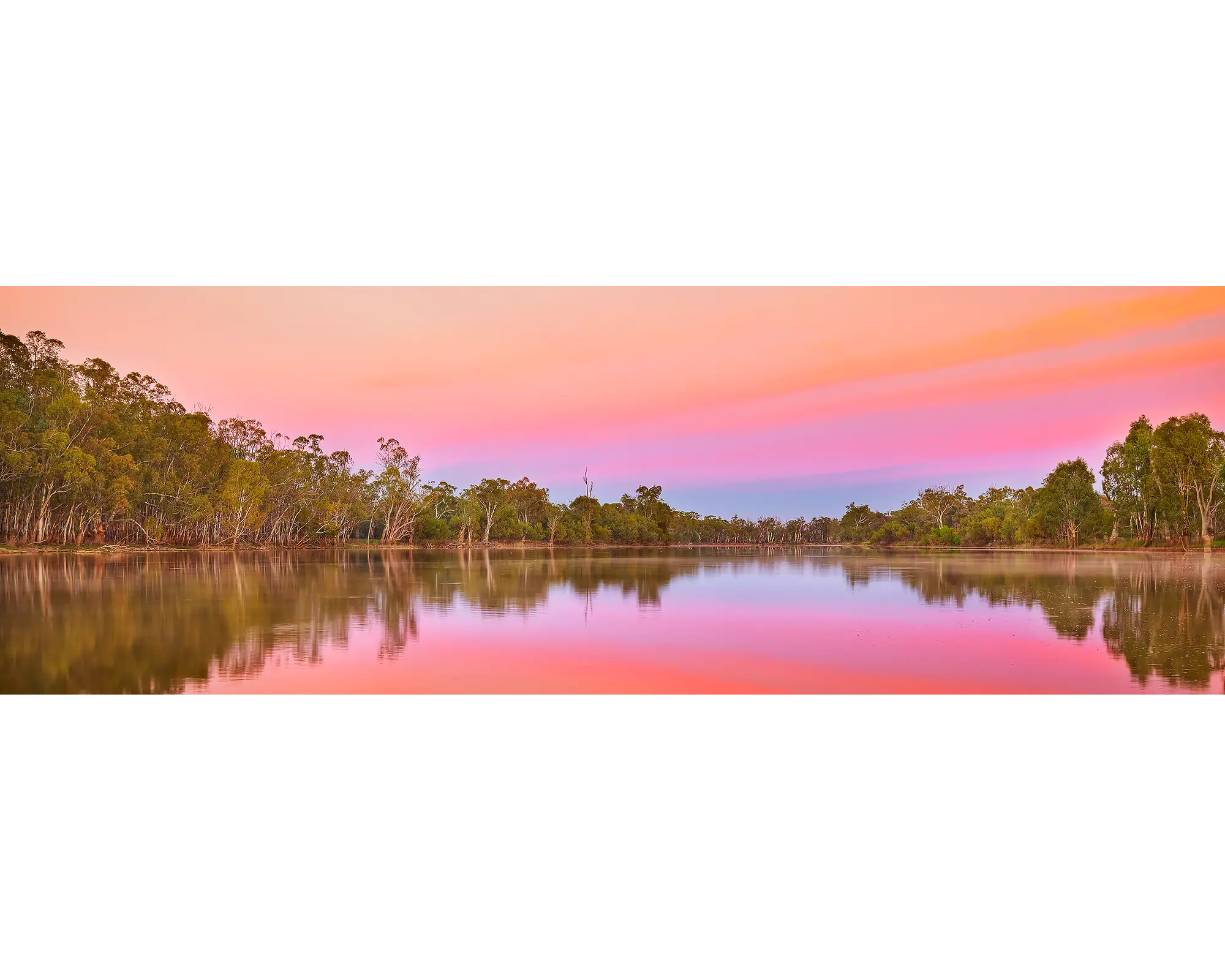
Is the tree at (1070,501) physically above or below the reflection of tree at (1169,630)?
above

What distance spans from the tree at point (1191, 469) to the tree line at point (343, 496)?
0.02 metres

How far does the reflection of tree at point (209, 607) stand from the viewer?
20.6 feet

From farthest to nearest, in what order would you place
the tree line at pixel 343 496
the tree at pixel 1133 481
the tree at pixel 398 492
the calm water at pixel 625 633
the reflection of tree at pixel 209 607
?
the tree at pixel 398 492 → the tree line at pixel 343 496 → the tree at pixel 1133 481 → the reflection of tree at pixel 209 607 → the calm water at pixel 625 633

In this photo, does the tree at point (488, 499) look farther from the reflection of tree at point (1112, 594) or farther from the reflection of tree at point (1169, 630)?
the reflection of tree at point (1169, 630)

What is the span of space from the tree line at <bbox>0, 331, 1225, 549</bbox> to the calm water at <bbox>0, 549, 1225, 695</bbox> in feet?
3.57

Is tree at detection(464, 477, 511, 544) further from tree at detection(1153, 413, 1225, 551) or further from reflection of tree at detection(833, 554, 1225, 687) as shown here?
tree at detection(1153, 413, 1225, 551)

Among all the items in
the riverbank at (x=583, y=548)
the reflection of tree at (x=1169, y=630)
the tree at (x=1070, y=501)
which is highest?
the tree at (x=1070, y=501)

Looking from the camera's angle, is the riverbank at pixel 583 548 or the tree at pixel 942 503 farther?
the riverbank at pixel 583 548

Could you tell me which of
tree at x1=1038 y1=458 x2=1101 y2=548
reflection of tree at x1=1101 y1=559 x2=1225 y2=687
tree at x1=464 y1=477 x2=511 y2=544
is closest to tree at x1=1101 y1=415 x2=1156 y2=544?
tree at x1=1038 y1=458 x2=1101 y2=548

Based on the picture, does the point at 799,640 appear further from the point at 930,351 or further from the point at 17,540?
the point at 17,540

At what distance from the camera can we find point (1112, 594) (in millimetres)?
10375

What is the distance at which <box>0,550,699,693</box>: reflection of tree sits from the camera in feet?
20.6

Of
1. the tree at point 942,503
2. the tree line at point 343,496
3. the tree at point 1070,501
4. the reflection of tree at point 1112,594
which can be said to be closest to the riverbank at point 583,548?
the tree line at point 343,496
